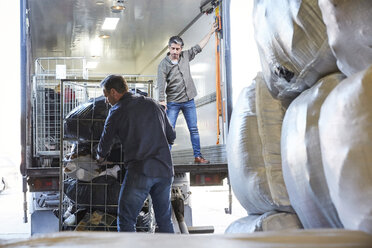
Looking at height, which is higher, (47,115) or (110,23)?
(110,23)

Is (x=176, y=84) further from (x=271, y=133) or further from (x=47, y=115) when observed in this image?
(x=271, y=133)

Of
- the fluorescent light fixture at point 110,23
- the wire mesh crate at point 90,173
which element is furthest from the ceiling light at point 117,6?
the wire mesh crate at point 90,173

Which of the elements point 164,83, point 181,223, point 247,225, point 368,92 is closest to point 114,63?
point 164,83

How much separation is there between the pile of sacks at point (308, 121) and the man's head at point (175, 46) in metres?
3.71

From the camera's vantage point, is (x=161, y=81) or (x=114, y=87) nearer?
(x=114, y=87)

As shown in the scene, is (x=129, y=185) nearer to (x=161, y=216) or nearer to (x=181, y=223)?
(x=161, y=216)

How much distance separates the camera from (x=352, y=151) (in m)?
1.38

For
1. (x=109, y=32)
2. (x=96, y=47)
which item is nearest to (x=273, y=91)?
(x=109, y=32)

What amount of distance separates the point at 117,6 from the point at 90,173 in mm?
4376

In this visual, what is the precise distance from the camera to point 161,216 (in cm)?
442

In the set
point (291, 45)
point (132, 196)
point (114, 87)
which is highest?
point (114, 87)

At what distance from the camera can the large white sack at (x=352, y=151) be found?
134 cm

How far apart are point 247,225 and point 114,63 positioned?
1151cm

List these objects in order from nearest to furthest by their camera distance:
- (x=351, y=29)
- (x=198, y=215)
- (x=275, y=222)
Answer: (x=351, y=29)
(x=275, y=222)
(x=198, y=215)
